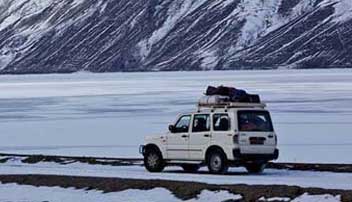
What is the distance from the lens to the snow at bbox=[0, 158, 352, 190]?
2159 cm

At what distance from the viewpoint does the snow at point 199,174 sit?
21.6 metres

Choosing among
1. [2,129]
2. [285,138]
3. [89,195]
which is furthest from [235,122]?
[2,129]

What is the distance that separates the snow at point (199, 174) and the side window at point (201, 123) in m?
1.20

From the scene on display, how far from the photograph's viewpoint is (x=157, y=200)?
63.1 feet

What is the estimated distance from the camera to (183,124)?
2603 centimetres

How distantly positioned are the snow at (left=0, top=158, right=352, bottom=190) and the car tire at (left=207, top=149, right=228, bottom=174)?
241mm

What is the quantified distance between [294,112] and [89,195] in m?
32.7

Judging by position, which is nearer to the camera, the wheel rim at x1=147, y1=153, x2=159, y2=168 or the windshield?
the windshield

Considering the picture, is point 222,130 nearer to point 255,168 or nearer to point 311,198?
point 255,168

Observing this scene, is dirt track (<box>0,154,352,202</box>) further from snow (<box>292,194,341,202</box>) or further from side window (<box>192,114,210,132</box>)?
side window (<box>192,114,210,132</box>)

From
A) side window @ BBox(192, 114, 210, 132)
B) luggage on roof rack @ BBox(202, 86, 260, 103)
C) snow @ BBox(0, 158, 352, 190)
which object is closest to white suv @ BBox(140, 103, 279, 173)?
side window @ BBox(192, 114, 210, 132)

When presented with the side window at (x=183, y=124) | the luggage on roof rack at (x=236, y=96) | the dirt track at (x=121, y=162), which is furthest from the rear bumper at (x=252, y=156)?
the side window at (x=183, y=124)

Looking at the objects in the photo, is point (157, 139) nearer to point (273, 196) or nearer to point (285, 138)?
point (273, 196)

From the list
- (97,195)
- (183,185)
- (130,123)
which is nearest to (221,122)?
(183,185)
